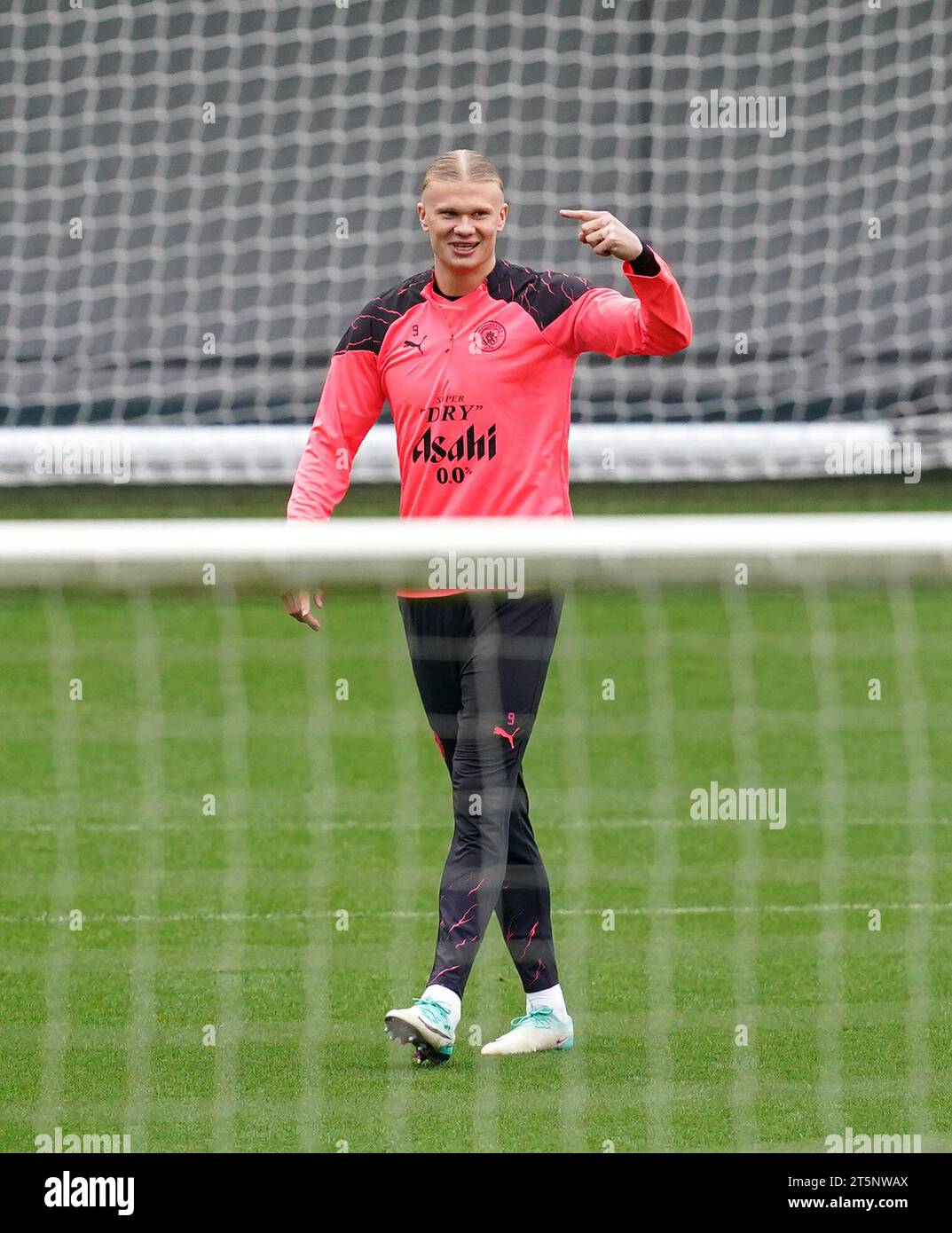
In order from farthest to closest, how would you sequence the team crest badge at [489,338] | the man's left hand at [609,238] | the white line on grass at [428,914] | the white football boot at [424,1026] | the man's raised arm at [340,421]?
1. the white line on grass at [428,914]
2. the man's raised arm at [340,421]
3. the team crest badge at [489,338]
4. the white football boot at [424,1026]
5. the man's left hand at [609,238]

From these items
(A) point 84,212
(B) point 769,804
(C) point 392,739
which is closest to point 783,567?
(B) point 769,804

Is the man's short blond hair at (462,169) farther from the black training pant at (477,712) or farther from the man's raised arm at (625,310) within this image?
the black training pant at (477,712)

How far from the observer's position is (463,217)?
4184mm

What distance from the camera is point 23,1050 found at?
14.5ft

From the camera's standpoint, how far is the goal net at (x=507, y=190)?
14.9m

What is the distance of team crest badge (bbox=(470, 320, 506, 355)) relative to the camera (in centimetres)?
421

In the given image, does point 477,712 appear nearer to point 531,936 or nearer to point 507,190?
point 531,936

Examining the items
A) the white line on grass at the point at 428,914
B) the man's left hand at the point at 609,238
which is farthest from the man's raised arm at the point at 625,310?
the white line on grass at the point at 428,914

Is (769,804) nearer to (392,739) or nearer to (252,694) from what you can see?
(392,739)

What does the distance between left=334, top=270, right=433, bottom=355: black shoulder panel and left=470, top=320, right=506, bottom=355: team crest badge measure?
0.64 ft

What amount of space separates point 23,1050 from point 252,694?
14.8 feet

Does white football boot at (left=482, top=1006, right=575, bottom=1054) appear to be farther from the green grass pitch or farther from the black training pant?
the black training pant

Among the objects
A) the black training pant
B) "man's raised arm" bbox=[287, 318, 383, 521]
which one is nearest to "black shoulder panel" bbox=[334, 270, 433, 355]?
"man's raised arm" bbox=[287, 318, 383, 521]

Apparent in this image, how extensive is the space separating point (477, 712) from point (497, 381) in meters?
0.69
